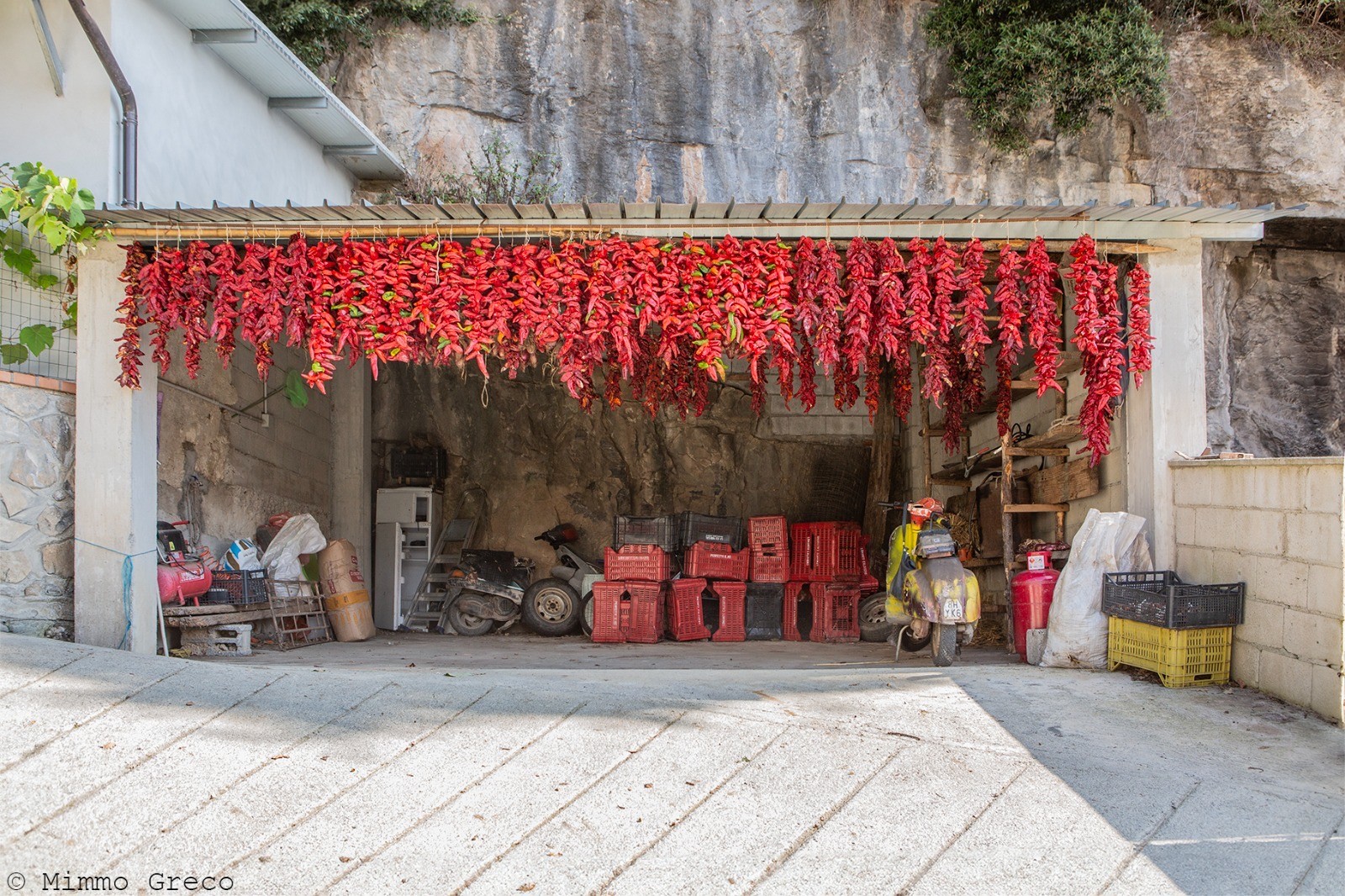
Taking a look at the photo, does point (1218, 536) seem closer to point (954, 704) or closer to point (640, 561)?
point (954, 704)

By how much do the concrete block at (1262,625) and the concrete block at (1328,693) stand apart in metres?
0.38

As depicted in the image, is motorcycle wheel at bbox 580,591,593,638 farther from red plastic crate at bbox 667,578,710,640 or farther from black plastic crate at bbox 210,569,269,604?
black plastic crate at bbox 210,569,269,604

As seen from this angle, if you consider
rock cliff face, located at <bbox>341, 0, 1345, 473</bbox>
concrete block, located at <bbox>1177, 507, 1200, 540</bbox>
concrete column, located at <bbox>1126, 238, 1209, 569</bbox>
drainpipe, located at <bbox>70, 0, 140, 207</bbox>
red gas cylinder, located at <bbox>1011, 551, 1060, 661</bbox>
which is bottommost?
red gas cylinder, located at <bbox>1011, 551, 1060, 661</bbox>

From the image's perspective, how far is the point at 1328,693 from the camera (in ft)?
17.7

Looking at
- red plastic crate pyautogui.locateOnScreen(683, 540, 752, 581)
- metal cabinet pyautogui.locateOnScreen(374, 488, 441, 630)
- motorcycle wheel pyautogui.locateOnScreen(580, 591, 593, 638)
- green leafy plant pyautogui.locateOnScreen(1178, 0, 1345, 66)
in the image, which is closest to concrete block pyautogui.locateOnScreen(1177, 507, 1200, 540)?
→ red plastic crate pyautogui.locateOnScreen(683, 540, 752, 581)

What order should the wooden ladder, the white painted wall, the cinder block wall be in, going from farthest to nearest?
the wooden ladder < the white painted wall < the cinder block wall

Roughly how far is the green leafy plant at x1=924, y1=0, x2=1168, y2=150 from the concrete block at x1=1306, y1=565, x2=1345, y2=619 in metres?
8.20

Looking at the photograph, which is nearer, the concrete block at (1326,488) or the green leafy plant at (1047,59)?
the concrete block at (1326,488)

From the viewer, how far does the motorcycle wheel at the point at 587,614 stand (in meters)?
11.7

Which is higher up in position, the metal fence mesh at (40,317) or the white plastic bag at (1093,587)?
the metal fence mesh at (40,317)

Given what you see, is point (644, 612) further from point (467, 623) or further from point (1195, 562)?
point (1195, 562)

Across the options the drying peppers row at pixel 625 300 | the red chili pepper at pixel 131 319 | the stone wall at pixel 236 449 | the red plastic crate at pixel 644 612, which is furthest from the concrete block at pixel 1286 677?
the stone wall at pixel 236 449

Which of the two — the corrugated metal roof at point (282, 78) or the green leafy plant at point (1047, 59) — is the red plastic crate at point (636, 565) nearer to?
the corrugated metal roof at point (282, 78)

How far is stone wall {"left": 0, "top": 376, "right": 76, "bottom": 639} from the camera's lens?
22.1 feet
